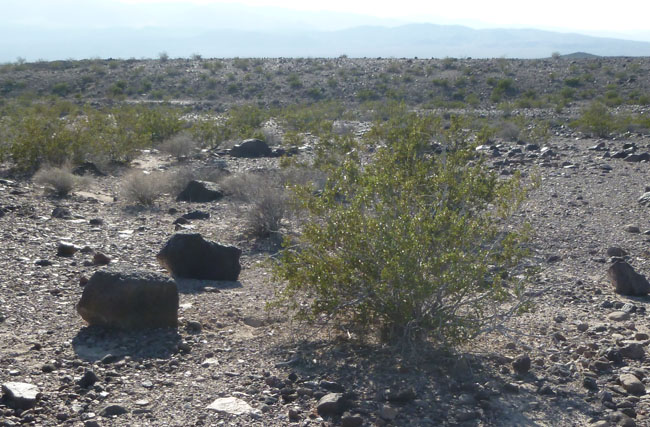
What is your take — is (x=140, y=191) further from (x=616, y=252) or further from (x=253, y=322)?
(x=616, y=252)

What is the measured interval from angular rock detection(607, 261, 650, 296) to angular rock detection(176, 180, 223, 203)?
7.67m

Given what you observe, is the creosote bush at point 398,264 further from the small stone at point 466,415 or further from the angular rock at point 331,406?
the angular rock at point 331,406

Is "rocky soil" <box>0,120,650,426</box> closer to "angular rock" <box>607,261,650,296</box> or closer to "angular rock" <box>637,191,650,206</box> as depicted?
"angular rock" <box>607,261,650,296</box>

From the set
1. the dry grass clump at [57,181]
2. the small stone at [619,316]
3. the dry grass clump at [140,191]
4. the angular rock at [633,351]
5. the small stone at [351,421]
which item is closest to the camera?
the small stone at [351,421]

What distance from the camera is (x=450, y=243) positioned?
5961mm

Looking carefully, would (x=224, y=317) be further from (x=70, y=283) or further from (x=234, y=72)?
(x=234, y=72)

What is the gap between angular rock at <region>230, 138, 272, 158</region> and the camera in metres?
20.5

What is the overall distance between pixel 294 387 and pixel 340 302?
2.65 ft

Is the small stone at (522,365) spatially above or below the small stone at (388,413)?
above

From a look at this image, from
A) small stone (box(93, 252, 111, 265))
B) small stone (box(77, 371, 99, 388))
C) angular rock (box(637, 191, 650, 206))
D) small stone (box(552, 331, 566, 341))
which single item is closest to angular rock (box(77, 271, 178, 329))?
small stone (box(77, 371, 99, 388))

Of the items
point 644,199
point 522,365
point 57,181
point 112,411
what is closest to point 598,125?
point 644,199

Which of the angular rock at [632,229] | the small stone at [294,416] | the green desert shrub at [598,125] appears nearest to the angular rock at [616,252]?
the angular rock at [632,229]

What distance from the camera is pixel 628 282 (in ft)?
27.1

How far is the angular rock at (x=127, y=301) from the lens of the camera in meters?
6.36
